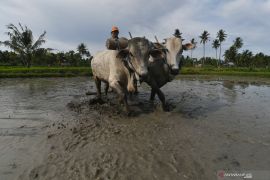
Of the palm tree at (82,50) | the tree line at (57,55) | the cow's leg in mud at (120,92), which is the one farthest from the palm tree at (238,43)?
the cow's leg in mud at (120,92)

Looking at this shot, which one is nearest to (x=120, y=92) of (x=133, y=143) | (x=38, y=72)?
(x=133, y=143)

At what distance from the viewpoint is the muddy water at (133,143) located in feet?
10.6

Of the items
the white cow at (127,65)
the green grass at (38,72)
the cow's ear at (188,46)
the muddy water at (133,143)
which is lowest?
the muddy water at (133,143)

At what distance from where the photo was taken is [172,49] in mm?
6621

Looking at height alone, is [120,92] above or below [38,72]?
above

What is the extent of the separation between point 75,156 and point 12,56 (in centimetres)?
5643

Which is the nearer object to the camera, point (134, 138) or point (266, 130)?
point (134, 138)

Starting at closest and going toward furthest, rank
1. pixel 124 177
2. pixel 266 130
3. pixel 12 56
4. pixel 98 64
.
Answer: pixel 124 177, pixel 266 130, pixel 98 64, pixel 12 56

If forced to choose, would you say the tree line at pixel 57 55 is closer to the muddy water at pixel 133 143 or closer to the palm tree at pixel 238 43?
the palm tree at pixel 238 43

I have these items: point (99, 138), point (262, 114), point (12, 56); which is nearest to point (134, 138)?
point (99, 138)

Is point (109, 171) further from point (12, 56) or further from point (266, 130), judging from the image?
point (12, 56)

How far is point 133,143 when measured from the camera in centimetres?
423

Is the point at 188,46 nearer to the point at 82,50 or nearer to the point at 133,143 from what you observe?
the point at 133,143

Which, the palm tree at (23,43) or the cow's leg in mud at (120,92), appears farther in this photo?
the palm tree at (23,43)
